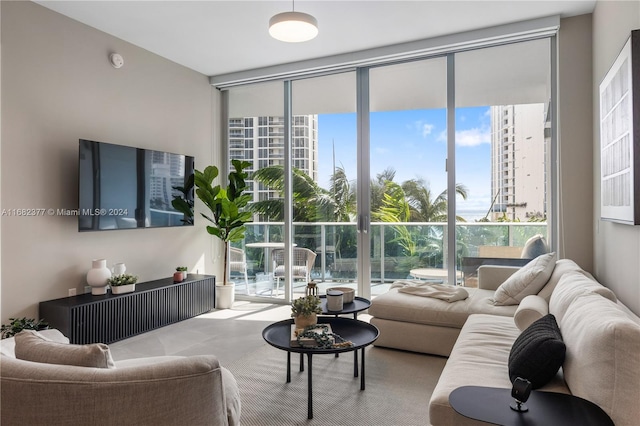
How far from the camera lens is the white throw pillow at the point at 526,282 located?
9.70 feet

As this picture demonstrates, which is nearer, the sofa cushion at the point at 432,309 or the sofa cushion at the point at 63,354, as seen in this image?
the sofa cushion at the point at 63,354

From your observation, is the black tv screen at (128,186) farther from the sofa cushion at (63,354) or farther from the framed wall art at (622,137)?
the framed wall art at (622,137)

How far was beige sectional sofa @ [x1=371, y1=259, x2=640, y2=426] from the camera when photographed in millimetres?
1338

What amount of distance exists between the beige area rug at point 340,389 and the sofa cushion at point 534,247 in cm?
156

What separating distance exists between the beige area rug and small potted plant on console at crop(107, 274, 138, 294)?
1.39 meters

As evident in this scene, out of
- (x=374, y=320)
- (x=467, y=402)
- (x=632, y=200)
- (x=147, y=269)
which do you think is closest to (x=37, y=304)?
(x=147, y=269)

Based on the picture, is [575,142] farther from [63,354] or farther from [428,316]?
[63,354]

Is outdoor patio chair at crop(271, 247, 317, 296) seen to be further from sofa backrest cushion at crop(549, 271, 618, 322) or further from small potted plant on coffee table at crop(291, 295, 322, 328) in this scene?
sofa backrest cushion at crop(549, 271, 618, 322)

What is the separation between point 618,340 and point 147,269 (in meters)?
4.23

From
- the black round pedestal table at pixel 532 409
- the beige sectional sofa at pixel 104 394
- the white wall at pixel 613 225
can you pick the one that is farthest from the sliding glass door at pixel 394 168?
the beige sectional sofa at pixel 104 394

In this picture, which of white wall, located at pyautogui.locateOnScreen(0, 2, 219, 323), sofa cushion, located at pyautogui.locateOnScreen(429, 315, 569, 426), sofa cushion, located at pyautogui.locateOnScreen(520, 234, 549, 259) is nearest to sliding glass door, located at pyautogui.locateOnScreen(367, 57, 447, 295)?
sofa cushion, located at pyautogui.locateOnScreen(520, 234, 549, 259)

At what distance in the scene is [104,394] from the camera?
1094mm

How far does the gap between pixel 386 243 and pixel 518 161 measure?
1.59 meters

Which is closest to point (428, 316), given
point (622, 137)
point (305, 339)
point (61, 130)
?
point (305, 339)
